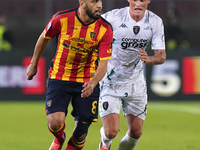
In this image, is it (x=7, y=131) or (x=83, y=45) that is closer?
(x=83, y=45)

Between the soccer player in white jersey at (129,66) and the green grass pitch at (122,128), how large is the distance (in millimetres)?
1257

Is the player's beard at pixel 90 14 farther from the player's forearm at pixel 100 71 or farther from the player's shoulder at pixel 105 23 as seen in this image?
the player's forearm at pixel 100 71

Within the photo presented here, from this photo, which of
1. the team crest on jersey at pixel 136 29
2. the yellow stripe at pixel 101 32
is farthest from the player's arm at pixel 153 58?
the yellow stripe at pixel 101 32

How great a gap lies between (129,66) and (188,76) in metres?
6.91

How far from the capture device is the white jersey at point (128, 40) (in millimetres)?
6086

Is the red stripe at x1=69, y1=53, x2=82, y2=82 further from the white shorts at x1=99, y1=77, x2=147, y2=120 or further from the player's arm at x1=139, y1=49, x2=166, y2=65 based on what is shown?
the player's arm at x1=139, y1=49, x2=166, y2=65

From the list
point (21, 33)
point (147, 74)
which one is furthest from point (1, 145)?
point (21, 33)

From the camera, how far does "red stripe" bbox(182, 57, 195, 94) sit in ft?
42.1

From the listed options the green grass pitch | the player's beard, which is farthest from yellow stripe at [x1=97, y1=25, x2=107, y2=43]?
the green grass pitch

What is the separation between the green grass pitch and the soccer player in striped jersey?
1639 millimetres

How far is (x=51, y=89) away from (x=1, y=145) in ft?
6.70

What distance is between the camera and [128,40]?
609 cm

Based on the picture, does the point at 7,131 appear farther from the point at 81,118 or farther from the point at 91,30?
the point at 91,30

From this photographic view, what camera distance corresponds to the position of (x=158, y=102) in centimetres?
1302
